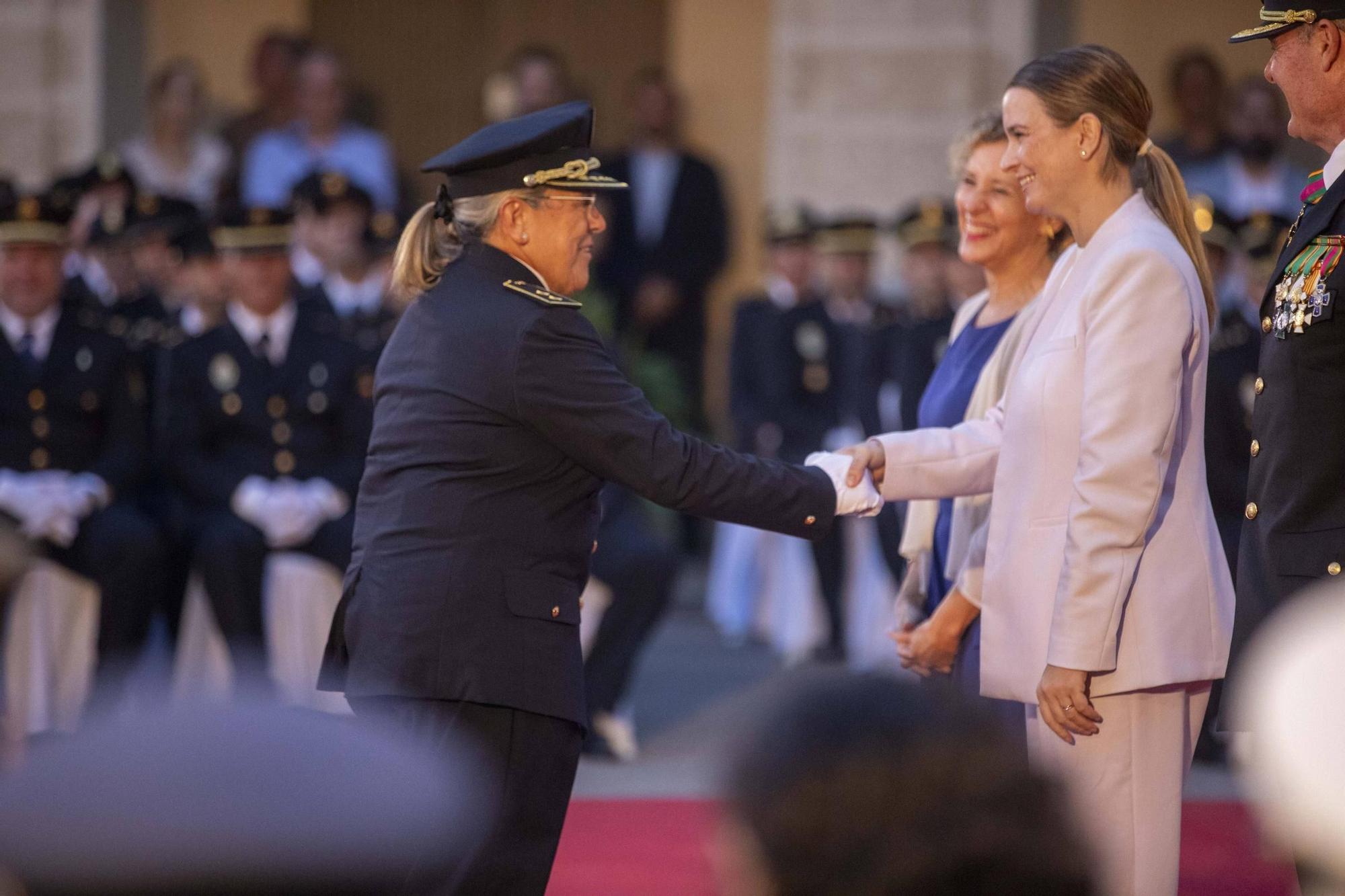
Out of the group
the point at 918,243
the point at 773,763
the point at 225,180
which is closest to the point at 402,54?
the point at 225,180

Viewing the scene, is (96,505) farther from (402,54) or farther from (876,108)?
(402,54)

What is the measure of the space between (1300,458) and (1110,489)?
13.2 inches

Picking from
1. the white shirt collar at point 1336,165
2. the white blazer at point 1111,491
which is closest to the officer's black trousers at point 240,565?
the white blazer at point 1111,491

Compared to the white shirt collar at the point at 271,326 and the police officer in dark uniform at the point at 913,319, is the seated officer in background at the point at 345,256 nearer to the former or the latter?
the white shirt collar at the point at 271,326

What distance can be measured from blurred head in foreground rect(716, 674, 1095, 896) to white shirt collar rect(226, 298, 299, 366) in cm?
467

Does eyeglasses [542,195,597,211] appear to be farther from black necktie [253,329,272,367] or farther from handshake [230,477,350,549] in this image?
black necktie [253,329,272,367]

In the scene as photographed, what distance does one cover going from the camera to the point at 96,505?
205 inches

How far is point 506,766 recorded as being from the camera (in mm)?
2533

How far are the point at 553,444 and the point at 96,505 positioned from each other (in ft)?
10.1

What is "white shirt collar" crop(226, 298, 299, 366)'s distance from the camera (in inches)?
214

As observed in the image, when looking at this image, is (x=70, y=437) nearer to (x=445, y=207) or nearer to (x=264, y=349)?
(x=264, y=349)

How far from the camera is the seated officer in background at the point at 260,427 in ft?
16.9

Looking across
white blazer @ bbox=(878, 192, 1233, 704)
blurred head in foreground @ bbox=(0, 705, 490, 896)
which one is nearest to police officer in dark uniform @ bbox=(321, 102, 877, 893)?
white blazer @ bbox=(878, 192, 1233, 704)

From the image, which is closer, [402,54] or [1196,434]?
[1196,434]
